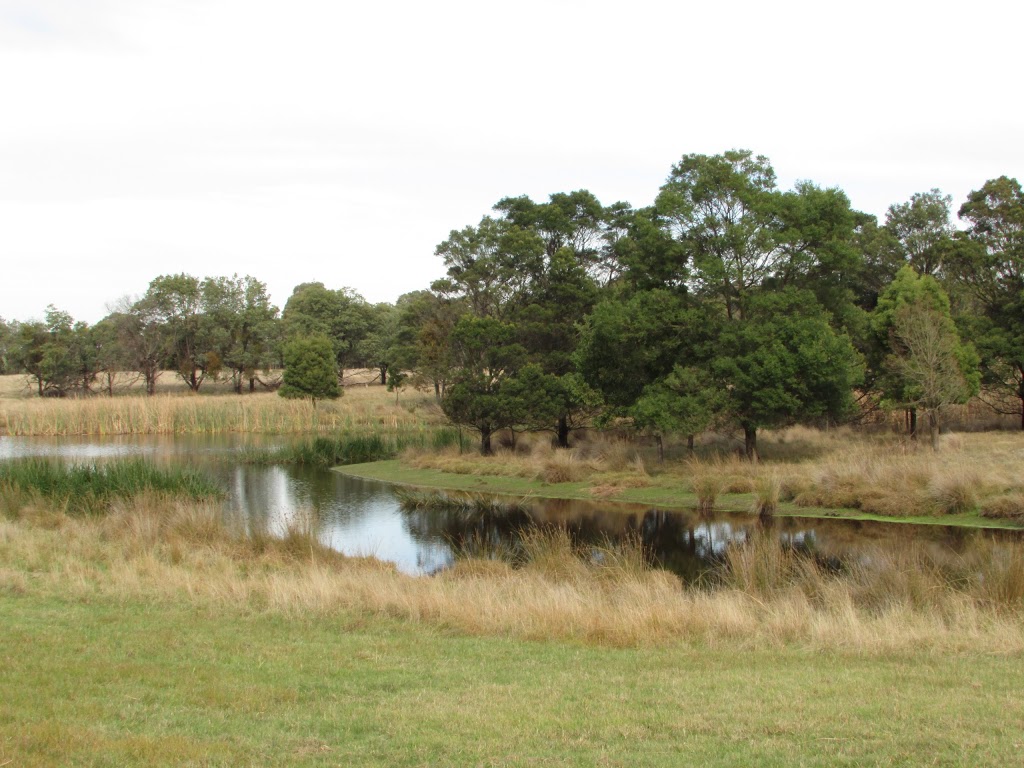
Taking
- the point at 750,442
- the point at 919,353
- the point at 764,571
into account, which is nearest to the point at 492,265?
the point at 750,442

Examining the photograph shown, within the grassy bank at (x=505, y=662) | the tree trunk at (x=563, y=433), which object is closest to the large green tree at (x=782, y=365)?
the tree trunk at (x=563, y=433)

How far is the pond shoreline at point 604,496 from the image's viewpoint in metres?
20.2

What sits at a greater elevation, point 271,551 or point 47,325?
point 47,325

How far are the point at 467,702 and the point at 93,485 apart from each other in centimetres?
1725

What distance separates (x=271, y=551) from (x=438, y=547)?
483 centimetres

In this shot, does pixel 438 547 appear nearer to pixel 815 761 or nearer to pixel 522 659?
pixel 522 659

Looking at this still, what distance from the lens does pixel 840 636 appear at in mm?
9453

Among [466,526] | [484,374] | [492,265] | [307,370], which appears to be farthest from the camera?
[307,370]

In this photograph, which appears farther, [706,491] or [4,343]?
[4,343]

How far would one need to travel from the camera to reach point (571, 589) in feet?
39.4

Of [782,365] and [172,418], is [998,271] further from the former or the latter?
[172,418]

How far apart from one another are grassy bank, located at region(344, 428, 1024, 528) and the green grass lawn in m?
13.1

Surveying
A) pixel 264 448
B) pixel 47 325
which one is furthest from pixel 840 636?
pixel 47 325

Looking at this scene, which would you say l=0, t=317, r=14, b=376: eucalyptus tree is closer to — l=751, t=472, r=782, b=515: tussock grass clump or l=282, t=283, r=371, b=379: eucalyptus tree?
l=282, t=283, r=371, b=379: eucalyptus tree
